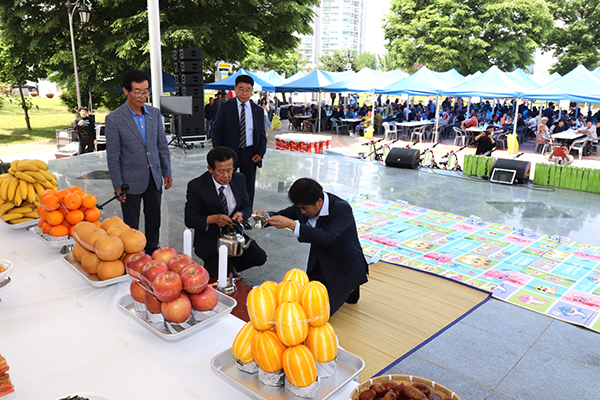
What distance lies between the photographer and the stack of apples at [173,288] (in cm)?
161

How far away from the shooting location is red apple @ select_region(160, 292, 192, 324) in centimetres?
162

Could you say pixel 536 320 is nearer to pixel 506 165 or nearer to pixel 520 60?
pixel 506 165

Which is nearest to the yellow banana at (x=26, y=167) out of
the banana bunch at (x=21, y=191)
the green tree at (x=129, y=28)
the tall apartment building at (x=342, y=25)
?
the banana bunch at (x=21, y=191)

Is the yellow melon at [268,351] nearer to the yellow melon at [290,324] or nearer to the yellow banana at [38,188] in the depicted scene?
the yellow melon at [290,324]

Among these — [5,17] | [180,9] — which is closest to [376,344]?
[180,9]

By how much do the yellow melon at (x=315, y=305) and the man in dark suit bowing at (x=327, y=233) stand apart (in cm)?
155

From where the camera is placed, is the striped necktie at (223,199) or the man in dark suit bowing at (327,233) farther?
the striped necktie at (223,199)

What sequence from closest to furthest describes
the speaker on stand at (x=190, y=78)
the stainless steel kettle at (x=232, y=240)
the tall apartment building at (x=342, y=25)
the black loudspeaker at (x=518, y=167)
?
the stainless steel kettle at (x=232, y=240)
the black loudspeaker at (x=518, y=167)
the speaker on stand at (x=190, y=78)
the tall apartment building at (x=342, y=25)

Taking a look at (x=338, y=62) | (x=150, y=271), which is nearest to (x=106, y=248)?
(x=150, y=271)

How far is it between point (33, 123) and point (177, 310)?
2671 centimetres

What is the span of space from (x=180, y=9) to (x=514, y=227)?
42.5 feet

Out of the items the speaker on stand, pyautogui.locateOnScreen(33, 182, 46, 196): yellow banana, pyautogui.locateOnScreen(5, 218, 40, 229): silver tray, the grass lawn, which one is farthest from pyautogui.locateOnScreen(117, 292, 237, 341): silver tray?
the grass lawn

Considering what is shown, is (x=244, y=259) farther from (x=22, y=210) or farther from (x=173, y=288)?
(x=173, y=288)

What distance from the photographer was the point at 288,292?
4.61 ft
